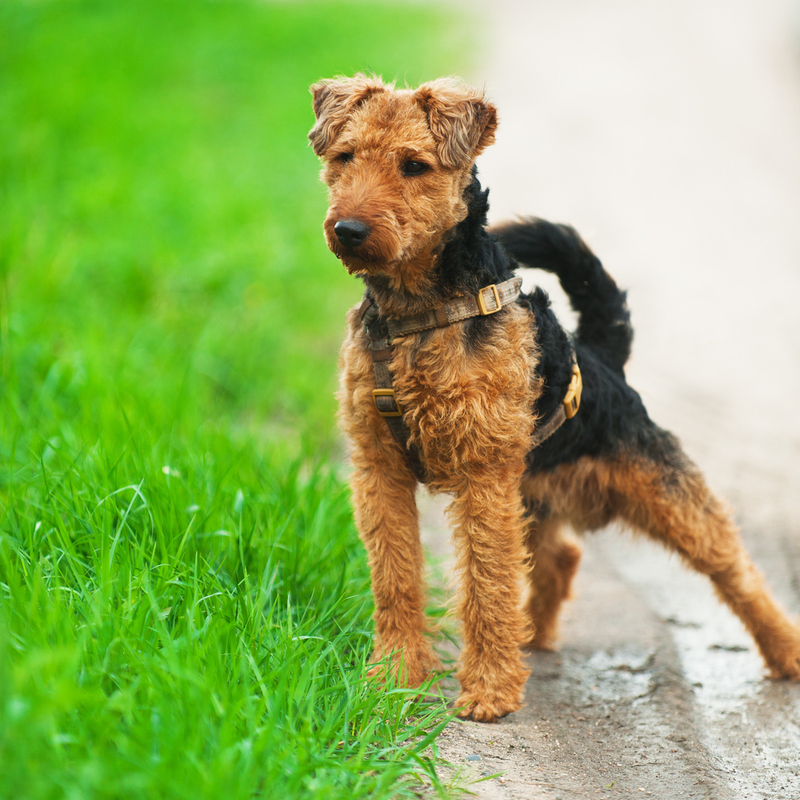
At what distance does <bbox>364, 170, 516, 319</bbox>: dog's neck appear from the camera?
276cm

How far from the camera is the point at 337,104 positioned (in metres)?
2.80

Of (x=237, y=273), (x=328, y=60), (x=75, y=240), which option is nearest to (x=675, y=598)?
(x=237, y=273)

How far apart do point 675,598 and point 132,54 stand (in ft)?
34.6

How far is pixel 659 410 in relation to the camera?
18.1 ft

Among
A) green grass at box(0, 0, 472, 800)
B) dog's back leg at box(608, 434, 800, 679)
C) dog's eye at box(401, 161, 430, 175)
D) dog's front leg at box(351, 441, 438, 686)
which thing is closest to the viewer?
green grass at box(0, 0, 472, 800)

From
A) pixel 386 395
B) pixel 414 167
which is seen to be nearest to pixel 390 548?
pixel 386 395

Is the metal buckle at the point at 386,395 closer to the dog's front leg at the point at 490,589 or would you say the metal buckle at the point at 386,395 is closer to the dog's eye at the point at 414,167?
the dog's front leg at the point at 490,589

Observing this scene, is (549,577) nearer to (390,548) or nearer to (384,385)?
(390,548)

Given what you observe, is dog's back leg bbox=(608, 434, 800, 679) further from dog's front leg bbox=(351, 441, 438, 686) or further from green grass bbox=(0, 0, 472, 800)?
green grass bbox=(0, 0, 472, 800)

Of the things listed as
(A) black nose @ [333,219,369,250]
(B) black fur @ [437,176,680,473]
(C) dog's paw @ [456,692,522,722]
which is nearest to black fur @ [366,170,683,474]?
(B) black fur @ [437,176,680,473]

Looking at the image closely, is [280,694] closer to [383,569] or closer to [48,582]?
[383,569]

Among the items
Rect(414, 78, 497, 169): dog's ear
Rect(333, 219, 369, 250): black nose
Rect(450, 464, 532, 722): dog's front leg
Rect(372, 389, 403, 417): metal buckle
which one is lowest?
Rect(450, 464, 532, 722): dog's front leg

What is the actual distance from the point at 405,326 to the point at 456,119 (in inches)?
26.8

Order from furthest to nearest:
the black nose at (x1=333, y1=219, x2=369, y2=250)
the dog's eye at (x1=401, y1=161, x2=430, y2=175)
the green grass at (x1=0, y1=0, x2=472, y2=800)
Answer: the dog's eye at (x1=401, y1=161, x2=430, y2=175) → the black nose at (x1=333, y1=219, x2=369, y2=250) → the green grass at (x1=0, y1=0, x2=472, y2=800)
